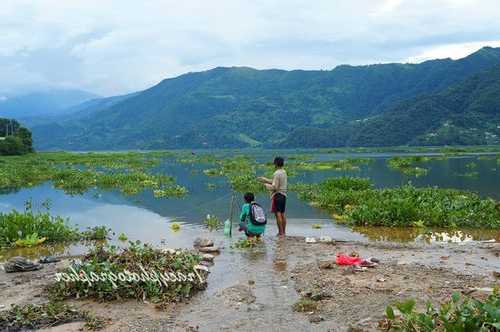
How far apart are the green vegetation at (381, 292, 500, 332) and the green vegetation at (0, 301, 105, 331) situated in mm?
4551

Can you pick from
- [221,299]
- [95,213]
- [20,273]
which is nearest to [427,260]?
[221,299]

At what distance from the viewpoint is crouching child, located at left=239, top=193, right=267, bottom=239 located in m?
13.4

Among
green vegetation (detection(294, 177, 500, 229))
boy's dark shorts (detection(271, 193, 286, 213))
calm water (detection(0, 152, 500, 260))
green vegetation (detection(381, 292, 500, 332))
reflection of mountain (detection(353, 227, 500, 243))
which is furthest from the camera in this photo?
green vegetation (detection(294, 177, 500, 229))

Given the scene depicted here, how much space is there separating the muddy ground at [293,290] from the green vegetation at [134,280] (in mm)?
244

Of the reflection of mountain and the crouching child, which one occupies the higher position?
the crouching child

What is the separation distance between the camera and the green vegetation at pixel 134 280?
27.6ft

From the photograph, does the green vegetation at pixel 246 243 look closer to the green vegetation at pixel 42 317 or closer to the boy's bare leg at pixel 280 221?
the boy's bare leg at pixel 280 221

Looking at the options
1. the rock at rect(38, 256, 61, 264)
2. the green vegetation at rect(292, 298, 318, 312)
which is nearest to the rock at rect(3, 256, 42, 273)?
the rock at rect(38, 256, 61, 264)

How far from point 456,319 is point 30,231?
518 inches

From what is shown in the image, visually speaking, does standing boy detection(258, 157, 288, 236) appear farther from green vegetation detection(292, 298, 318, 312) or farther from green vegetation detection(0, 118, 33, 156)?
green vegetation detection(0, 118, 33, 156)

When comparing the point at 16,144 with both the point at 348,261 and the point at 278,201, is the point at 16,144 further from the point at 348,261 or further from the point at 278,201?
the point at 348,261

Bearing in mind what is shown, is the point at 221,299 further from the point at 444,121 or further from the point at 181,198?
the point at 444,121

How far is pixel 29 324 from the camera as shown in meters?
7.27

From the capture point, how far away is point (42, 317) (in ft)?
24.3
